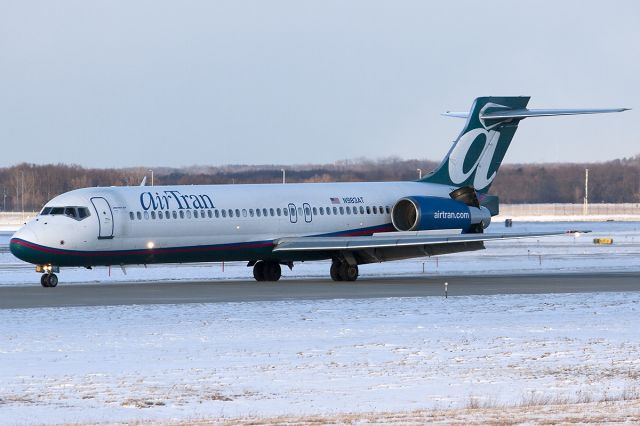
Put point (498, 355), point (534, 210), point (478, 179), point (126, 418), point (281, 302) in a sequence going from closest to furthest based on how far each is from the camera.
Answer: point (126, 418)
point (498, 355)
point (281, 302)
point (478, 179)
point (534, 210)

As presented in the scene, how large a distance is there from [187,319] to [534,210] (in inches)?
4848

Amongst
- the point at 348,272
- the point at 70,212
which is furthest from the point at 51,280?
the point at 348,272

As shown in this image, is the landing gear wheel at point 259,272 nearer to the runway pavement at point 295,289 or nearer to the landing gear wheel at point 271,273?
the landing gear wheel at point 271,273

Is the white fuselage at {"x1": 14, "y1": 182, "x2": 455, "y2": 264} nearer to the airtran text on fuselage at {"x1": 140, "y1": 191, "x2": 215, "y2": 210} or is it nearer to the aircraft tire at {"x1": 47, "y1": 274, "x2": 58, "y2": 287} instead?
the airtran text on fuselage at {"x1": 140, "y1": 191, "x2": 215, "y2": 210}

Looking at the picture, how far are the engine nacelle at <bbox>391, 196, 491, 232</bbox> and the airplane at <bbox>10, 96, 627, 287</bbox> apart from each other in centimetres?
3

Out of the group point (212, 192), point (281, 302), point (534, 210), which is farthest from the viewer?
point (534, 210)

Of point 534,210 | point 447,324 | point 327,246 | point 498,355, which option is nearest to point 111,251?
point 327,246

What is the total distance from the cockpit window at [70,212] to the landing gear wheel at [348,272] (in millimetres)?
8258

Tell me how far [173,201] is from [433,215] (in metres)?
8.99

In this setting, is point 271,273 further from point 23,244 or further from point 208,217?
point 23,244

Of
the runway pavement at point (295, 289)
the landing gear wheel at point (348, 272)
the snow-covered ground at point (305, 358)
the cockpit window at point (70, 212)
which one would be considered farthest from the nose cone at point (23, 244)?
the landing gear wheel at point (348, 272)

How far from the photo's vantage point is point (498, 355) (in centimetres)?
2073

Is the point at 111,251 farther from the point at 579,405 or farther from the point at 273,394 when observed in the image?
the point at 579,405

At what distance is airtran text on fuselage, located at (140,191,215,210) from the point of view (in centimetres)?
3825
